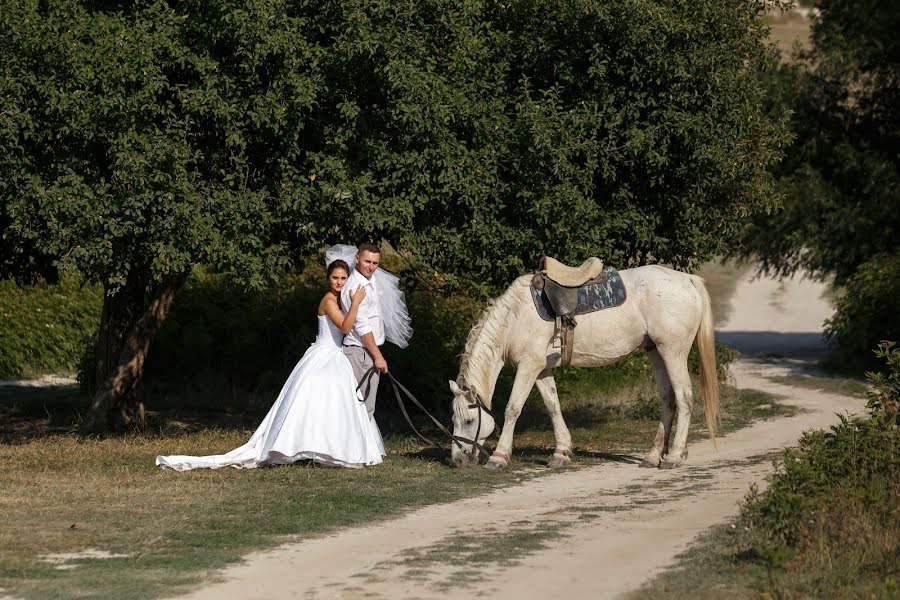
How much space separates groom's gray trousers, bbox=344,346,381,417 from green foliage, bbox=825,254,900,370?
41.8 feet

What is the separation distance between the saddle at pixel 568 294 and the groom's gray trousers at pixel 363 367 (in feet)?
6.05

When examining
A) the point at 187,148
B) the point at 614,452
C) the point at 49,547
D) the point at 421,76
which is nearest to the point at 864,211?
the point at 614,452

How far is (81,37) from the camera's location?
13086 mm

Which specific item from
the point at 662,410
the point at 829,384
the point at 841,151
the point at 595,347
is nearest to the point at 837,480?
the point at 662,410

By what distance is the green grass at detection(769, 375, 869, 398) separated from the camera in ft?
68.2

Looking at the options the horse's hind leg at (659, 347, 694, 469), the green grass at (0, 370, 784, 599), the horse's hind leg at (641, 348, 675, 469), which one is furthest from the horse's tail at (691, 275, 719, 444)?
the green grass at (0, 370, 784, 599)

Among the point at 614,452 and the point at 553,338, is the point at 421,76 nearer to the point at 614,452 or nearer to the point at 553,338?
the point at 553,338

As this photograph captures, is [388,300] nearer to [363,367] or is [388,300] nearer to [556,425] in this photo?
[363,367]

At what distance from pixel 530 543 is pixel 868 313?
624 inches

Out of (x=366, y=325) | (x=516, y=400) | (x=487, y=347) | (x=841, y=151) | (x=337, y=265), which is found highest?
(x=841, y=151)

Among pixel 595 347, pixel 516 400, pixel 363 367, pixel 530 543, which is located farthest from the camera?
pixel 595 347

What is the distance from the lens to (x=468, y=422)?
12656 mm

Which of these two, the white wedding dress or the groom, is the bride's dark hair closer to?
the groom

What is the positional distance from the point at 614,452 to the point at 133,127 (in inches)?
252
